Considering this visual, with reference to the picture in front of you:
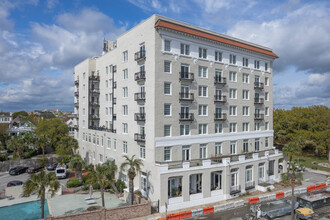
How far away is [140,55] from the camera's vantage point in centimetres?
A: 3338

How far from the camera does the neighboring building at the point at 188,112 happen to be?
30.7 metres

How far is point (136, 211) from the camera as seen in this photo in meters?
26.4

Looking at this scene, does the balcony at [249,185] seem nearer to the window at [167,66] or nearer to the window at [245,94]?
the window at [245,94]

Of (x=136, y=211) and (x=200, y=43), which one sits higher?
(x=200, y=43)

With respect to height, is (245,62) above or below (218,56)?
below

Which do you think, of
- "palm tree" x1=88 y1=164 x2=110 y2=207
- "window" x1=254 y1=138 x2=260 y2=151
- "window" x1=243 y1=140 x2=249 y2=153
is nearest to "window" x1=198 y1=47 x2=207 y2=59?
"window" x1=243 y1=140 x2=249 y2=153

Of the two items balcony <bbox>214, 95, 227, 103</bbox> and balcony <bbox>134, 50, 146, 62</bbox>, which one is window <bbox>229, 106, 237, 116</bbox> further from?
balcony <bbox>134, 50, 146, 62</bbox>

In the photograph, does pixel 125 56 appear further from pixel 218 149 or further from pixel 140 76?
pixel 218 149

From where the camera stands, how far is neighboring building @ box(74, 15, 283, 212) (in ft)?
101

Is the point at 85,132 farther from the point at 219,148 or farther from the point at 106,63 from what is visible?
the point at 219,148

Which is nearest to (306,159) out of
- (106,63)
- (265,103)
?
(265,103)

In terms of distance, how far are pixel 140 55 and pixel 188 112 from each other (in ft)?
36.3

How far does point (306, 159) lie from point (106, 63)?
197ft

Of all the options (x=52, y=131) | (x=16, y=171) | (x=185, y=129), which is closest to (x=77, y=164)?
(x=16, y=171)
